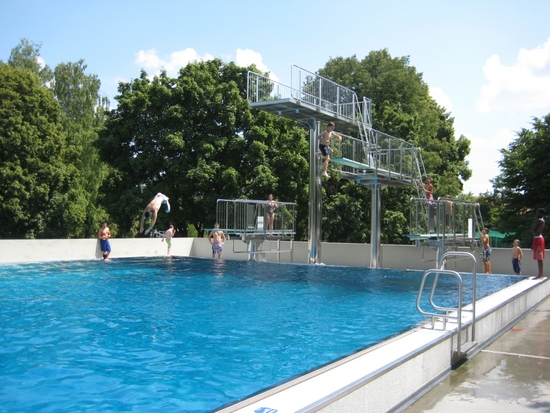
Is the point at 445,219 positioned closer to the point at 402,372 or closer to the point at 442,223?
the point at 442,223

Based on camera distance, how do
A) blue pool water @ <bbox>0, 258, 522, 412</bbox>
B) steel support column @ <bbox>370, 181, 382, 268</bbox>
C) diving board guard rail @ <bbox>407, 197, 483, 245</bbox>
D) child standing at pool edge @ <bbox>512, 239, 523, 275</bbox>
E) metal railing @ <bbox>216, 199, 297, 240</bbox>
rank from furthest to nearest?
1. steel support column @ <bbox>370, 181, 382, 268</bbox>
2. metal railing @ <bbox>216, 199, 297, 240</bbox>
3. child standing at pool edge @ <bbox>512, 239, 523, 275</bbox>
4. diving board guard rail @ <bbox>407, 197, 483, 245</bbox>
5. blue pool water @ <bbox>0, 258, 522, 412</bbox>

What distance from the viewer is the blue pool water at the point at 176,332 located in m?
6.55

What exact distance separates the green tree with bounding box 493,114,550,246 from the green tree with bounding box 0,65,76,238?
29854 millimetres

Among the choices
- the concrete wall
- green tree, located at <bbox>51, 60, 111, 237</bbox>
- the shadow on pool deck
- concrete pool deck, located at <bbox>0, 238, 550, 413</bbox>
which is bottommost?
the shadow on pool deck

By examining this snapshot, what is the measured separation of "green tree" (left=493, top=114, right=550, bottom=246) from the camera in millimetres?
31395

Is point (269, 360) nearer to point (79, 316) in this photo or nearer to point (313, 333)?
point (313, 333)

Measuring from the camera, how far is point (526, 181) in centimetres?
3269

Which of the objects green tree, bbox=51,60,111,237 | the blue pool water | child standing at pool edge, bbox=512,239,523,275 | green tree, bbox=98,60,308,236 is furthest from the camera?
green tree, bbox=51,60,111,237

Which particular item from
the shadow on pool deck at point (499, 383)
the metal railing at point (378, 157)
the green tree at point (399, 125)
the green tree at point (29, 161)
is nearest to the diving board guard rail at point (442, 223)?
the metal railing at point (378, 157)

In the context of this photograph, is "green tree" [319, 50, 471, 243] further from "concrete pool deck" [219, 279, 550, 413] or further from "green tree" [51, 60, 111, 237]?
"concrete pool deck" [219, 279, 550, 413]

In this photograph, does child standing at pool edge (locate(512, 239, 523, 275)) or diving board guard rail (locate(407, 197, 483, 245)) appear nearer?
diving board guard rail (locate(407, 197, 483, 245))

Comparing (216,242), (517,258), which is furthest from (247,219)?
(517,258)

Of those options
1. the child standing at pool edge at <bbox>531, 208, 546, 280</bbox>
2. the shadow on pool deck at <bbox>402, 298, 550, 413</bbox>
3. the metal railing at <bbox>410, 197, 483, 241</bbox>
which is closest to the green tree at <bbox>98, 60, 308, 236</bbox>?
the metal railing at <bbox>410, 197, 483, 241</bbox>

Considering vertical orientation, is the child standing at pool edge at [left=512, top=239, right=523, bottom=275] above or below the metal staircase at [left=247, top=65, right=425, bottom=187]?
below
